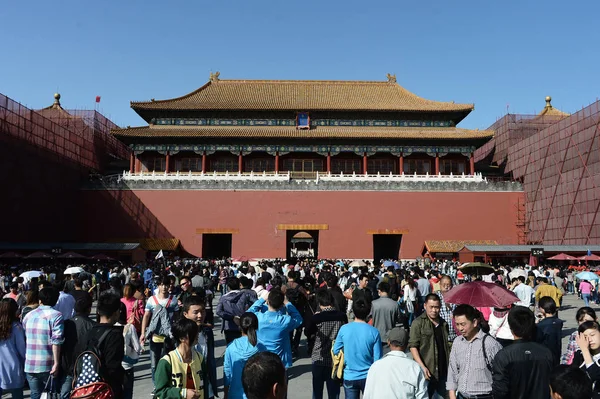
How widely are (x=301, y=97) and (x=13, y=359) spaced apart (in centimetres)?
3028

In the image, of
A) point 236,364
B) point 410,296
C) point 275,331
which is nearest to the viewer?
point 236,364


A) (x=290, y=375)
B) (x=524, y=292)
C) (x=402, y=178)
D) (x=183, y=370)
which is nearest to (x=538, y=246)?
(x=402, y=178)

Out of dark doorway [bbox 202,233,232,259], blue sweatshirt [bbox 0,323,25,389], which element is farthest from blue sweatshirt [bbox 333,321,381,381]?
dark doorway [bbox 202,233,232,259]

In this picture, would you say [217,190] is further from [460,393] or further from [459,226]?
[460,393]

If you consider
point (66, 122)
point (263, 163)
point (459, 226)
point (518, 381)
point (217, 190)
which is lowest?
point (518, 381)

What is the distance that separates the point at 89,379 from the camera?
127 inches

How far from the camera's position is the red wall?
2734 centimetres

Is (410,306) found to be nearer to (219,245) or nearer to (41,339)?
(41,339)

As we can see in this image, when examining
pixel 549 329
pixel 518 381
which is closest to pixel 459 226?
pixel 549 329

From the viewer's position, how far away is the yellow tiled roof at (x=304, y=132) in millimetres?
29281

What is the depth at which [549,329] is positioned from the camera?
4.87m

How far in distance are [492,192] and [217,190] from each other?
15506 mm

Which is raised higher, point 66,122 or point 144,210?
point 66,122

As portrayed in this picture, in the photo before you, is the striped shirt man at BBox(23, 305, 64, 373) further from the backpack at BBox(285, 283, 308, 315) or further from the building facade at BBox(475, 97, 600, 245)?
the building facade at BBox(475, 97, 600, 245)
